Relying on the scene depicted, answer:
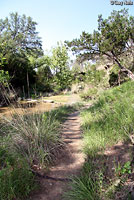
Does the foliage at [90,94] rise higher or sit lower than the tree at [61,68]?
lower

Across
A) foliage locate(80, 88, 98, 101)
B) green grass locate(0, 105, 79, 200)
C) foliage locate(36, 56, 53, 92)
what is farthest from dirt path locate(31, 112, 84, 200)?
foliage locate(36, 56, 53, 92)

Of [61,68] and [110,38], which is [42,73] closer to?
[61,68]

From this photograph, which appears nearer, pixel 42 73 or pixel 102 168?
pixel 102 168

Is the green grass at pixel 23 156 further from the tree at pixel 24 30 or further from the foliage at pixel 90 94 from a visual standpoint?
the tree at pixel 24 30

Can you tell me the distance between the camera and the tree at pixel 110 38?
8.64m

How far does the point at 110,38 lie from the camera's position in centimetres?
860

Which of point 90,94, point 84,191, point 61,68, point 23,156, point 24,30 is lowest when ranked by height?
point 84,191

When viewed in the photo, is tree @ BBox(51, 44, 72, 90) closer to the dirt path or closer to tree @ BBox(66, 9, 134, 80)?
tree @ BBox(66, 9, 134, 80)

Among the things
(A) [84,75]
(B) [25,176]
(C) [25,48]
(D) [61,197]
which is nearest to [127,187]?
(D) [61,197]

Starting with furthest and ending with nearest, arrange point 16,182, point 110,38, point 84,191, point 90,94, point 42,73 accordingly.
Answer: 1. point 42,73
2. point 90,94
3. point 110,38
4. point 16,182
5. point 84,191

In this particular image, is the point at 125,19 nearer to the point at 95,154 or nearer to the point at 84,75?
the point at 84,75

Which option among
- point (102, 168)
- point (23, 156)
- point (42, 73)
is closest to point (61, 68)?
point (23, 156)

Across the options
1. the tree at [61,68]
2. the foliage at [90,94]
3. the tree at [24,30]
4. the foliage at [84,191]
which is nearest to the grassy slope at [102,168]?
the foliage at [84,191]

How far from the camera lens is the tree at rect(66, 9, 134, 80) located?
864 cm
